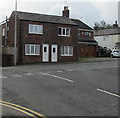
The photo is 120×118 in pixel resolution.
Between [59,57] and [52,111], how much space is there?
25529 millimetres

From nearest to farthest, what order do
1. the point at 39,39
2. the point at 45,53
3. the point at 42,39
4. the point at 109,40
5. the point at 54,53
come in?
the point at 39,39 → the point at 42,39 → the point at 45,53 → the point at 54,53 → the point at 109,40

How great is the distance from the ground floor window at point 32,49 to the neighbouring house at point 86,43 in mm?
15451

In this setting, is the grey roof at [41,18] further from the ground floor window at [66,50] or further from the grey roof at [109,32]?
the grey roof at [109,32]

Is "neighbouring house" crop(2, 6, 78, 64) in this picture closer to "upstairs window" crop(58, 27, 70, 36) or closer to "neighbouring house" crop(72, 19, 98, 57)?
"upstairs window" crop(58, 27, 70, 36)

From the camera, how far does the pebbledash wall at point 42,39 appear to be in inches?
1200

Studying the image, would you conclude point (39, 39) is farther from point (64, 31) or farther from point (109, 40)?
point (109, 40)

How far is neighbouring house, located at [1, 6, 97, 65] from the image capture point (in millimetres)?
30469

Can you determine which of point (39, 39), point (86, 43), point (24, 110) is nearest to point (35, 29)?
point (39, 39)

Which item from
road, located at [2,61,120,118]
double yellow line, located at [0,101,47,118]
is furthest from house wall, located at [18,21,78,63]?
double yellow line, located at [0,101,47,118]

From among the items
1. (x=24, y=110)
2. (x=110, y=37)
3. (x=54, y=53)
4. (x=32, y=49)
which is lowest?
(x=24, y=110)

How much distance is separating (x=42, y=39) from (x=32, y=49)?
6.55 feet

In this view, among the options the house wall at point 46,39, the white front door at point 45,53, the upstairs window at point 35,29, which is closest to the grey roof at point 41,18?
the house wall at point 46,39

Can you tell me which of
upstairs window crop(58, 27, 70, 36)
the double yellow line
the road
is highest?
upstairs window crop(58, 27, 70, 36)

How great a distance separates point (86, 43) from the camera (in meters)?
46.3
